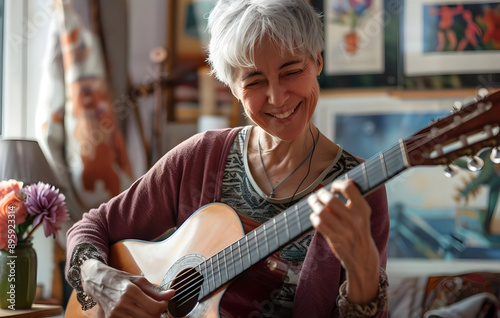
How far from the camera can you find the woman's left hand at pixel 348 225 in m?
0.92

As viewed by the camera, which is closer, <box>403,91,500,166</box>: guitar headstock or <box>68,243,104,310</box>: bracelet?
<box>403,91,500,166</box>: guitar headstock

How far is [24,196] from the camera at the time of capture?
1765 millimetres

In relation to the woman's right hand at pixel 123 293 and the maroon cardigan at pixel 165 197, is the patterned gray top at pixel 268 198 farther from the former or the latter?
the woman's right hand at pixel 123 293

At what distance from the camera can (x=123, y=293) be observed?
112cm

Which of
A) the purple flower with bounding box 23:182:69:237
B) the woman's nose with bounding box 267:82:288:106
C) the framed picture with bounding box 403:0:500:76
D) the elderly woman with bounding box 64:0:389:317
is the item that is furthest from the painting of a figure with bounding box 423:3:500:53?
the purple flower with bounding box 23:182:69:237

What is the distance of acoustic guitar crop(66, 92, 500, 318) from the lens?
874mm

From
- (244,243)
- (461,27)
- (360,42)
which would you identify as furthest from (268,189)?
(461,27)

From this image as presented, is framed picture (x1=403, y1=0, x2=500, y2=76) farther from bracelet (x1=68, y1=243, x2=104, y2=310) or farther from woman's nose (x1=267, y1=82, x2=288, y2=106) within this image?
bracelet (x1=68, y1=243, x2=104, y2=310)

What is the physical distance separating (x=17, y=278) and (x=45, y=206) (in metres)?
0.22

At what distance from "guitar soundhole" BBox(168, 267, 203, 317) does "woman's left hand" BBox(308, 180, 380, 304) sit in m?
0.31

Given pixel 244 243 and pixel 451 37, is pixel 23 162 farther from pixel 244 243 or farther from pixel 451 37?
pixel 451 37

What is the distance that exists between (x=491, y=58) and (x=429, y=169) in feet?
1.67

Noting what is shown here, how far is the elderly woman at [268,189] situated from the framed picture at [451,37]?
1.28m

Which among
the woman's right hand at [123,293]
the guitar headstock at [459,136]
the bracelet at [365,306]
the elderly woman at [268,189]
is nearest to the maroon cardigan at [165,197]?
the elderly woman at [268,189]
